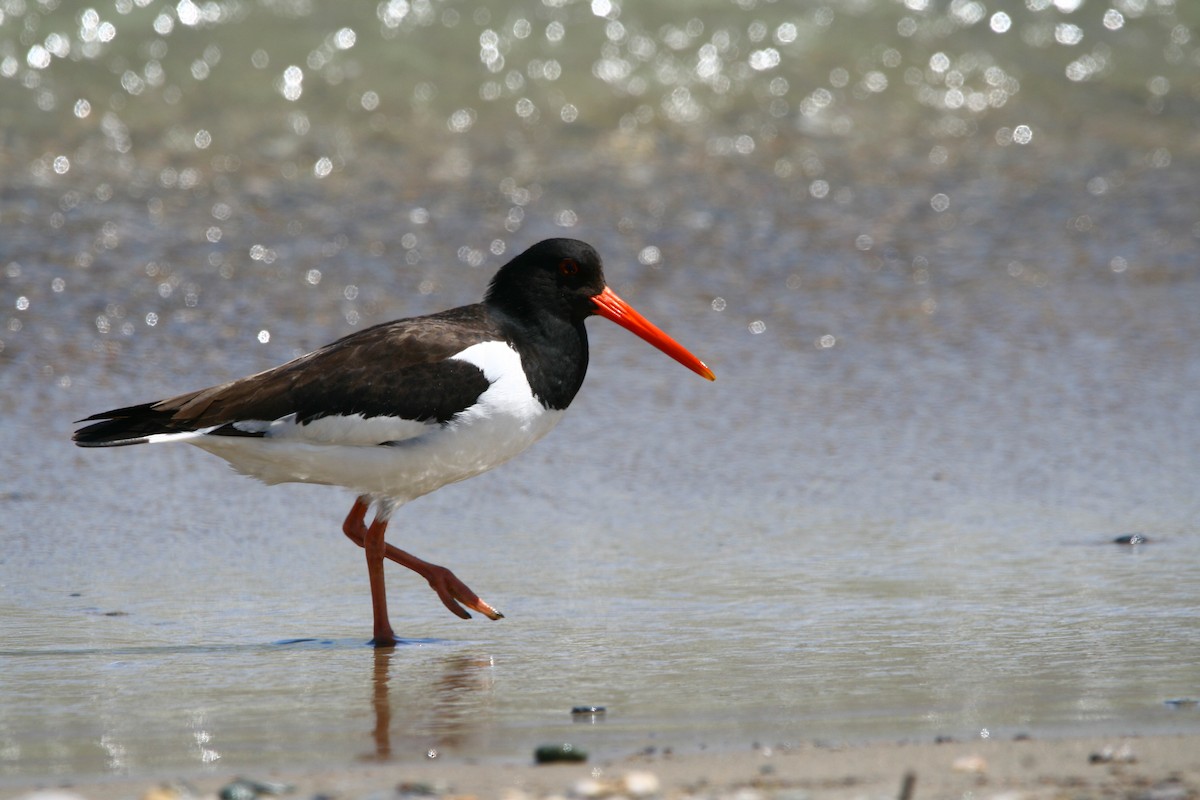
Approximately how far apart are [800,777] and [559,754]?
1.61 feet

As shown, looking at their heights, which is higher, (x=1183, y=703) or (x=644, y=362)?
(x=644, y=362)

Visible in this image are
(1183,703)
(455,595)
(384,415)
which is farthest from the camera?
(384,415)

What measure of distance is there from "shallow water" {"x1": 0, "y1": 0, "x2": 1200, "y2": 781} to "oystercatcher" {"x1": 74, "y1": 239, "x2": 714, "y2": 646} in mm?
397

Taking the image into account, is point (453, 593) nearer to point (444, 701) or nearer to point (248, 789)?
point (444, 701)

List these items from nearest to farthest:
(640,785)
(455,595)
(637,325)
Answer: (640,785) < (455,595) < (637,325)

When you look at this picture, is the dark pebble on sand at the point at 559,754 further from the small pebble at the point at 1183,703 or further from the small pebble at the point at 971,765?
the small pebble at the point at 1183,703

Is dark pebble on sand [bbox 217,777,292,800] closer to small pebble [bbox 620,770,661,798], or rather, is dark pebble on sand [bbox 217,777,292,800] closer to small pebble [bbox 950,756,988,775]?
small pebble [bbox 620,770,661,798]

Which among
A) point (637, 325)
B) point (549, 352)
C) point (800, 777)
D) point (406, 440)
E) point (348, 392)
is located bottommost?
point (800, 777)

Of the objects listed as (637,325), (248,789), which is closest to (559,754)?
(248,789)

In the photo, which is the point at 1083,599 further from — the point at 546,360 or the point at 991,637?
the point at 546,360

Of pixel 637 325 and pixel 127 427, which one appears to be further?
pixel 637 325

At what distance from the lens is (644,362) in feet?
23.9

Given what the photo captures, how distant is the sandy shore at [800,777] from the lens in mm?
2926

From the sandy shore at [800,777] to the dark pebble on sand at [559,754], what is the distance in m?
0.02
